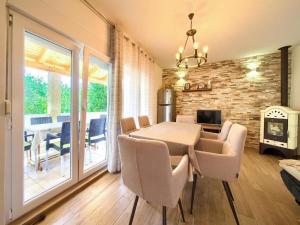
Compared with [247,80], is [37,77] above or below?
below

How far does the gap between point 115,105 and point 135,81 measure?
40.6 inches

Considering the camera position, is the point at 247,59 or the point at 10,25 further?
the point at 247,59

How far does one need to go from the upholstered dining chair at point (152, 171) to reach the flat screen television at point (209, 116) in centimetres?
378

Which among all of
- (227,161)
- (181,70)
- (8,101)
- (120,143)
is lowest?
(227,161)

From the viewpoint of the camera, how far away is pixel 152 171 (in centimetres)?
101

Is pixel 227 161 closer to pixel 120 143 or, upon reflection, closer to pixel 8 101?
pixel 120 143

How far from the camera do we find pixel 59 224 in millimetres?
1392

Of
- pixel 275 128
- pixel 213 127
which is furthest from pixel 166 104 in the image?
pixel 275 128

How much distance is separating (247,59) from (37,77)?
498cm

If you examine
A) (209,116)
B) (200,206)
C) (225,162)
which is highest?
(209,116)

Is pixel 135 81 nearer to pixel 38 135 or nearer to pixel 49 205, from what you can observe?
pixel 38 135

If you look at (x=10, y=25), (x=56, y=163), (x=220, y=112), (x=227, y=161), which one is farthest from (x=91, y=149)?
(x=220, y=112)

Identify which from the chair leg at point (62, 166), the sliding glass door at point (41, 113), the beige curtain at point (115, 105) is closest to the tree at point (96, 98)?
the beige curtain at point (115, 105)

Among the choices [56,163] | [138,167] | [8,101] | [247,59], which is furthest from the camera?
[247,59]
